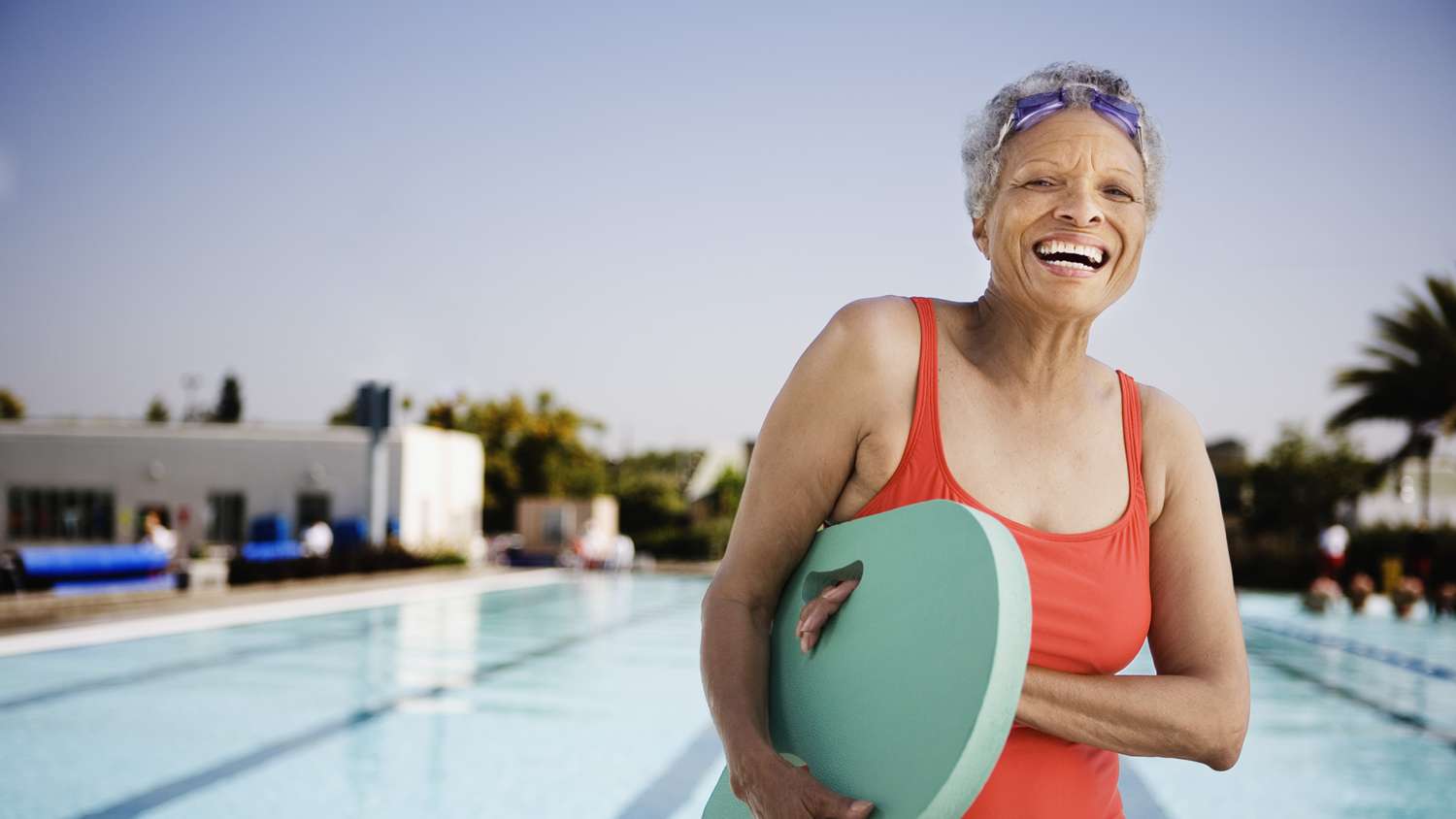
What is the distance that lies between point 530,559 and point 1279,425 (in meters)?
20.1

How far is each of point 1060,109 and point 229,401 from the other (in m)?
80.8

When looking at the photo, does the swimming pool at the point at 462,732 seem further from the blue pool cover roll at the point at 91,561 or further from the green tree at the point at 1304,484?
the green tree at the point at 1304,484

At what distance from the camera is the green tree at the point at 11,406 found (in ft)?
203

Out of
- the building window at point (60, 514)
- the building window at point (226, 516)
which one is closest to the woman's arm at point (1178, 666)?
the building window at point (226, 516)

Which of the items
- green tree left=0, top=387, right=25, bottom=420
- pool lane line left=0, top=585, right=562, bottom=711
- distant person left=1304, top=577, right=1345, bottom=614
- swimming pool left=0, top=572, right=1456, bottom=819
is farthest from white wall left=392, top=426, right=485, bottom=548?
green tree left=0, top=387, right=25, bottom=420

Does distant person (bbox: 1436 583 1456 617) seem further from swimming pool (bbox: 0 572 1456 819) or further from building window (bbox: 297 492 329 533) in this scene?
building window (bbox: 297 492 329 533)

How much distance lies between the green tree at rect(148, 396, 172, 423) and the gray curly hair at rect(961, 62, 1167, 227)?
76.6 m

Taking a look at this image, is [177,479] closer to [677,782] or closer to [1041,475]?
[677,782]

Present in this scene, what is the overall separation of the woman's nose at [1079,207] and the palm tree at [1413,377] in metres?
27.3

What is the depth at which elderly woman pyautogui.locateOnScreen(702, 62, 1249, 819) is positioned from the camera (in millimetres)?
1207

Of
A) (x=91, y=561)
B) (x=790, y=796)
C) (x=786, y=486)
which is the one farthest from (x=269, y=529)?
(x=790, y=796)

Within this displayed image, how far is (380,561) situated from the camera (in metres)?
21.7

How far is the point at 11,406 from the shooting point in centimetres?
6241

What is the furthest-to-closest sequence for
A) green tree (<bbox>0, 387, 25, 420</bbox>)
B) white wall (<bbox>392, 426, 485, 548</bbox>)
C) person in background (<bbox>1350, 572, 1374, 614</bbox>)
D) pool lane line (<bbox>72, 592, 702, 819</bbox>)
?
green tree (<bbox>0, 387, 25, 420</bbox>) → white wall (<bbox>392, 426, 485, 548</bbox>) → person in background (<bbox>1350, 572, 1374, 614</bbox>) → pool lane line (<bbox>72, 592, 702, 819</bbox>)
